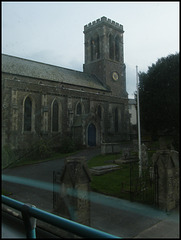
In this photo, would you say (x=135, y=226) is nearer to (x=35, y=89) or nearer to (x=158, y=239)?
(x=158, y=239)

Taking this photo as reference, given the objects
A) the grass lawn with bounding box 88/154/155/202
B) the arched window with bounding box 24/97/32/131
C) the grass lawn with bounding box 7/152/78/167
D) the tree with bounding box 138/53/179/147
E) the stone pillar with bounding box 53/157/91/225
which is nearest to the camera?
the tree with bounding box 138/53/179/147

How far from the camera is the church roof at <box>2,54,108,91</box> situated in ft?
6.21

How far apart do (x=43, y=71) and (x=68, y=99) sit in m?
0.41

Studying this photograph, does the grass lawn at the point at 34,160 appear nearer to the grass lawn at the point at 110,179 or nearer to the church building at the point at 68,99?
the church building at the point at 68,99

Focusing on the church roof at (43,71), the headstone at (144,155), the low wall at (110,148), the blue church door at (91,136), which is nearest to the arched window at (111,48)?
Answer: the church roof at (43,71)

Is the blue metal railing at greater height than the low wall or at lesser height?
lesser

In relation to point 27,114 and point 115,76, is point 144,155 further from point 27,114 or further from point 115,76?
point 27,114

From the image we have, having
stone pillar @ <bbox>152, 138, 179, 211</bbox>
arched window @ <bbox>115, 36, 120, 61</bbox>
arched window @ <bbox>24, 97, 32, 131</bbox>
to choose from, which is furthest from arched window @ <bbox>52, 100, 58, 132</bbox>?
stone pillar @ <bbox>152, 138, 179, 211</bbox>

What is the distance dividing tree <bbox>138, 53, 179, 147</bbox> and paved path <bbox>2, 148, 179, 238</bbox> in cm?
45

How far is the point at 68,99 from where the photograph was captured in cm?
185

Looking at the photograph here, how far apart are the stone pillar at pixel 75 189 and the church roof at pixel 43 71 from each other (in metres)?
0.80

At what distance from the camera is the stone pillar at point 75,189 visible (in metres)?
1.48

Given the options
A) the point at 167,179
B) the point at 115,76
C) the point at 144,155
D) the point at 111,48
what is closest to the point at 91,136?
the point at 144,155

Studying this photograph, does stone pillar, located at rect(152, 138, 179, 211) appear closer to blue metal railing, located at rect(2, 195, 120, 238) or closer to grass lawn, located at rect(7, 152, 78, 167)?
blue metal railing, located at rect(2, 195, 120, 238)
